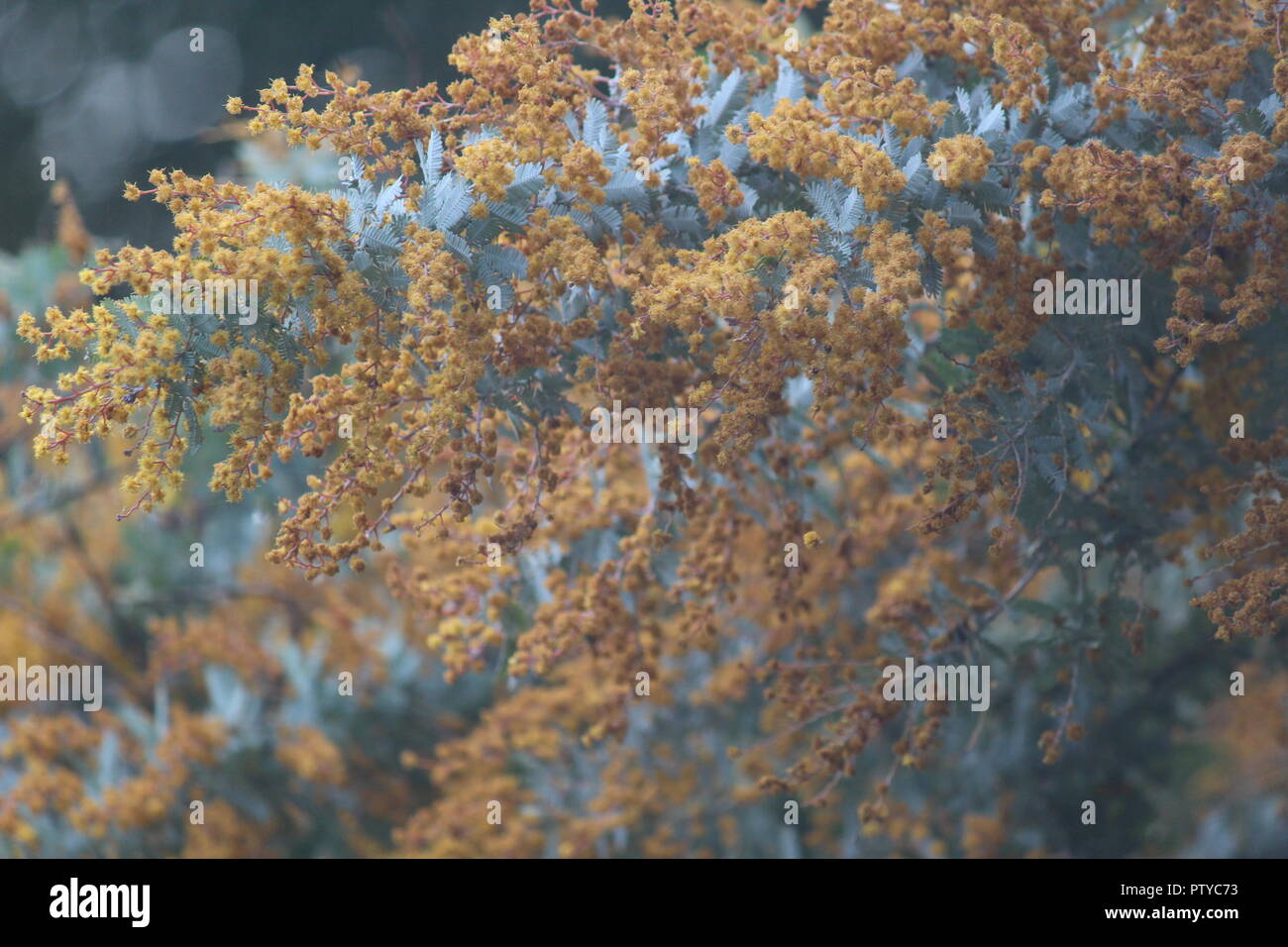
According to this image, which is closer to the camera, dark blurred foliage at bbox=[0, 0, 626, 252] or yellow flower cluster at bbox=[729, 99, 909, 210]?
yellow flower cluster at bbox=[729, 99, 909, 210]

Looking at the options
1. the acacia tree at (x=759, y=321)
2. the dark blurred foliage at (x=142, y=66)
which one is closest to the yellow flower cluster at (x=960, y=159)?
the acacia tree at (x=759, y=321)

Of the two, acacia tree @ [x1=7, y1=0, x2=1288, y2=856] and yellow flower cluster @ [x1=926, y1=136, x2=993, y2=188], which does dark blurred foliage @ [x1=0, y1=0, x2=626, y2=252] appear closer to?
acacia tree @ [x1=7, y1=0, x2=1288, y2=856]

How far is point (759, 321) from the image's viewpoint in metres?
2.89

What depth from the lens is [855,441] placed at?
12.6 ft

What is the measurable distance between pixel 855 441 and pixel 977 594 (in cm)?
61

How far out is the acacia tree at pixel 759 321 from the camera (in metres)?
2.86

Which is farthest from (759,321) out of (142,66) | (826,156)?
(142,66)

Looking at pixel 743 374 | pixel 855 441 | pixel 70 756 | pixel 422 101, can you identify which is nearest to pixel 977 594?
pixel 855 441

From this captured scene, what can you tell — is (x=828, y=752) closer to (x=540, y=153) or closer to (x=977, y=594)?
(x=977, y=594)

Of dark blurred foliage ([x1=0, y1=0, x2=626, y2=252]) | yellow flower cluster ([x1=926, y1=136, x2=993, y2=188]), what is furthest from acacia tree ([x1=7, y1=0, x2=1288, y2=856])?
dark blurred foliage ([x1=0, y1=0, x2=626, y2=252])

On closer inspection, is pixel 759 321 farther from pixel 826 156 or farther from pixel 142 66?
pixel 142 66

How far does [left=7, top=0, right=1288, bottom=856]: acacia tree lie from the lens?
2855 mm

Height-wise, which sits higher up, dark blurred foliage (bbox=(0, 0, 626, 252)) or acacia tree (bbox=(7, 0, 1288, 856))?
dark blurred foliage (bbox=(0, 0, 626, 252))

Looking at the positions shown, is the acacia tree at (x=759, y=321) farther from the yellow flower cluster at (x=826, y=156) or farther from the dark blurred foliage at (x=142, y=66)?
the dark blurred foliage at (x=142, y=66)
